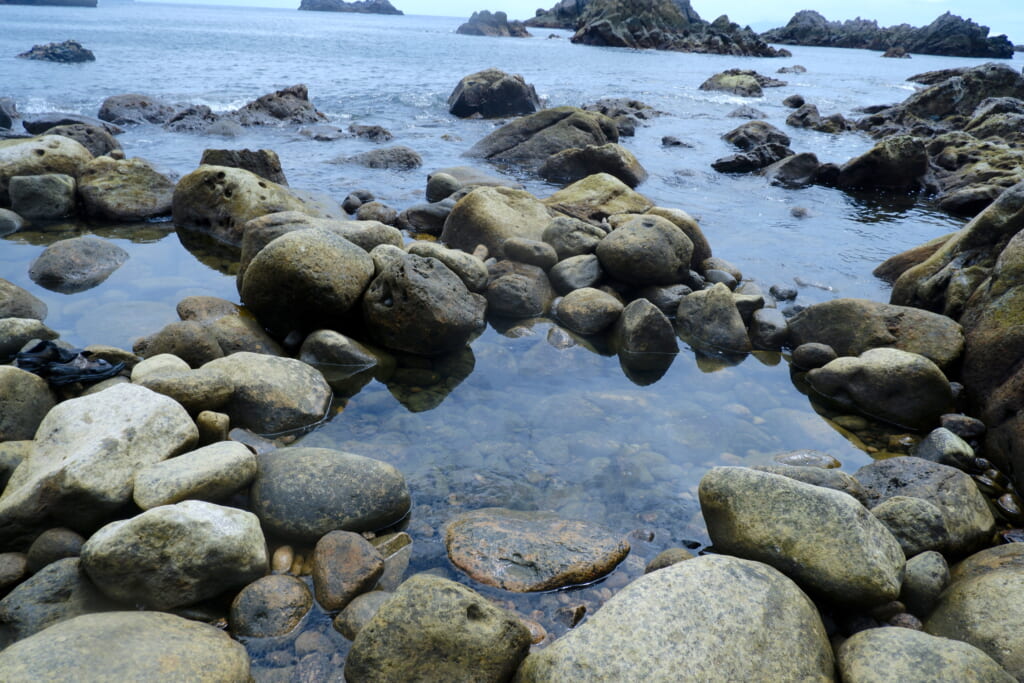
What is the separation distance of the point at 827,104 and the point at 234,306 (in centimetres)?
3258

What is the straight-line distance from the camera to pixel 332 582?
3.46m

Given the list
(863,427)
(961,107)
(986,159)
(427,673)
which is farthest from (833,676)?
(961,107)

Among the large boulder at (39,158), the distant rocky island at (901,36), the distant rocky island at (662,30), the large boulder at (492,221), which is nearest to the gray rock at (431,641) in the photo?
the large boulder at (492,221)

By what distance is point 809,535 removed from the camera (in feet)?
11.2

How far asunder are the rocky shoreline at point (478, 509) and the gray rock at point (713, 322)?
0.03 metres

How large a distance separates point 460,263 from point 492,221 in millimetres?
1631

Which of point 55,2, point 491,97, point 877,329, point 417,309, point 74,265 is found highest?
point 491,97

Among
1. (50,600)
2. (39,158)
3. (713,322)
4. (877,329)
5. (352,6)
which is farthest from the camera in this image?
(352,6)

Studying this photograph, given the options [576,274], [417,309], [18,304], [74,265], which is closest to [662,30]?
[576,274]

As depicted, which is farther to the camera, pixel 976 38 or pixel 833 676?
pixel 976 38

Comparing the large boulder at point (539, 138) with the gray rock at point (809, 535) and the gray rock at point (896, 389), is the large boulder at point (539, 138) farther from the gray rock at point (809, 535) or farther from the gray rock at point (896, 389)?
the gray rock at point (809, 535)

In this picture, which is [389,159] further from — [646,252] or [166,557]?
[166,557]

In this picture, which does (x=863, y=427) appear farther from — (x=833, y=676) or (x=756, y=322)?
(x=833, y=676)

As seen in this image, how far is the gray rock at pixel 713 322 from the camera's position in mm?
6918
